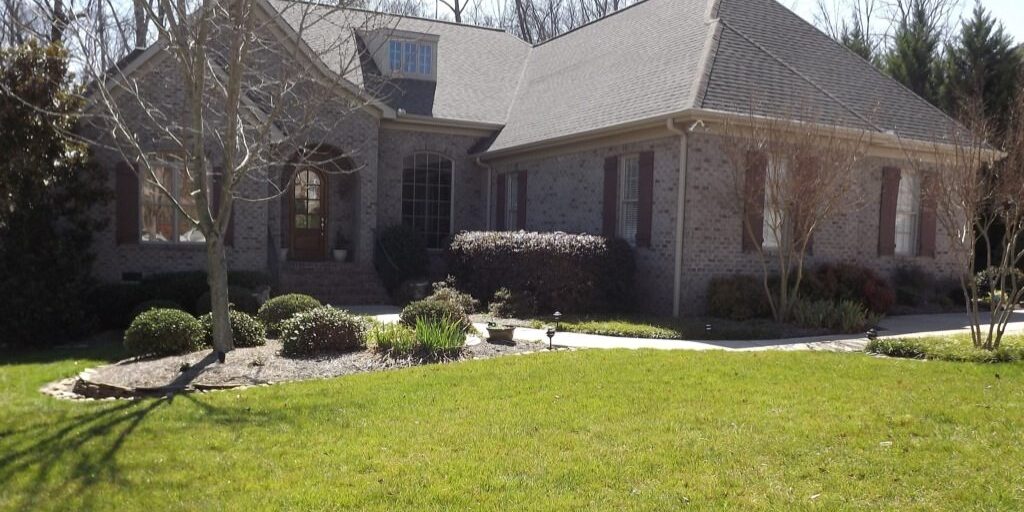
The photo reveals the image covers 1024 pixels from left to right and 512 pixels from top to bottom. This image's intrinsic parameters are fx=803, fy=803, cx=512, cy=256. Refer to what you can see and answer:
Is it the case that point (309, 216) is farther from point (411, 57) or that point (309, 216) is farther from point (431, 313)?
point (431, 313)

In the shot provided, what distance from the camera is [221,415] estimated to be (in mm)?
6859

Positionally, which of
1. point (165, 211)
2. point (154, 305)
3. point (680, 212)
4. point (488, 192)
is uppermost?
point (488, 192)

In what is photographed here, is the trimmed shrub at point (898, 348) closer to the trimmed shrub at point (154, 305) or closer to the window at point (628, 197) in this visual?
the window at point (628, 197)

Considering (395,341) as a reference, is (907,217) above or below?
above

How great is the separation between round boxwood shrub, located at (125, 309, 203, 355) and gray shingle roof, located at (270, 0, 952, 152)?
5472mm

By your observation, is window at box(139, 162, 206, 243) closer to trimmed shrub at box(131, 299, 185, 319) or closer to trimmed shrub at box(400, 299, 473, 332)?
trimmed shrub at box(131, 299, 185, 319)

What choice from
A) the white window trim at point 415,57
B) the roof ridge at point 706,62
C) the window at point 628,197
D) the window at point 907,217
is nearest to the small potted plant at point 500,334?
the window at point 628,197

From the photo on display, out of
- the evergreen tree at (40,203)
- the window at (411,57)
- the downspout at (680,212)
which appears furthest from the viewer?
the window at (411,57)

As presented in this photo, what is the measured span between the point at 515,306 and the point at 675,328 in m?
3.18

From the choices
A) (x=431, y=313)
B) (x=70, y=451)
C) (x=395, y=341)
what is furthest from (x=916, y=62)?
(x=70, y=451)

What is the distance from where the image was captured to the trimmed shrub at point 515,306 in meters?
14.4

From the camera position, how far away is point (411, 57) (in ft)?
69.4

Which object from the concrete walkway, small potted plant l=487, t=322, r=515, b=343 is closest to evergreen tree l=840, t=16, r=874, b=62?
the concrete walkway

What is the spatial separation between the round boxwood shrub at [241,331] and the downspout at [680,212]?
22.9 feet
